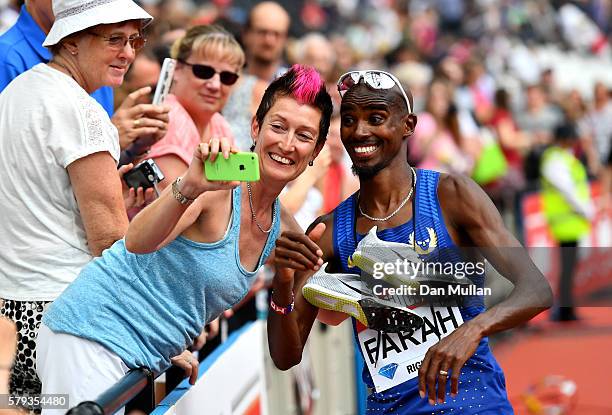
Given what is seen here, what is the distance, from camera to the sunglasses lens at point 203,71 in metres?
4.73

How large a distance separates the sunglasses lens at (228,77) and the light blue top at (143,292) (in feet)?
5.02

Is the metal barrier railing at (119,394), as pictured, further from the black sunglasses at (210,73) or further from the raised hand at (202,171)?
the black sunglasses at (210,73)

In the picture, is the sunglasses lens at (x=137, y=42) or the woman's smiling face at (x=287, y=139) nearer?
the woman's smiling face at (x=287, y=139)

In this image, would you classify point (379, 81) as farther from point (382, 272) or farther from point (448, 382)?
point (448, 382)

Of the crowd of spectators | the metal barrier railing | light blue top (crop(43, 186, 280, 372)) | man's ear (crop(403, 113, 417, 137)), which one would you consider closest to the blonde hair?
the crowd of spectators

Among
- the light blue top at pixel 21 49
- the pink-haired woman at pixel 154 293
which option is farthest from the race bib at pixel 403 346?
the light blue top at pixel 21 49

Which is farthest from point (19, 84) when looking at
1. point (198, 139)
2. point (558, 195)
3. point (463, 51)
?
point (463, 51)

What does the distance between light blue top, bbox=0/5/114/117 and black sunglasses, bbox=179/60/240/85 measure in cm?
72

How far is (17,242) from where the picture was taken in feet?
11.3

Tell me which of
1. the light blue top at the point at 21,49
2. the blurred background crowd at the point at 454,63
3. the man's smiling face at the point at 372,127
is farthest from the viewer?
the blurred background crowd at the point at 454,63

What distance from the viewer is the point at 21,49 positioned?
4.03m

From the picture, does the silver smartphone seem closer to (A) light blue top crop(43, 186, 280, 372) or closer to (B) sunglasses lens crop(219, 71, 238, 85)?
(B) sunglasses lens crop(219, 71, 238, 85)

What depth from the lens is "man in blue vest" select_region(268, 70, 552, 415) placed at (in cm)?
337

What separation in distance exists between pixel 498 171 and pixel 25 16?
853 centimetres
